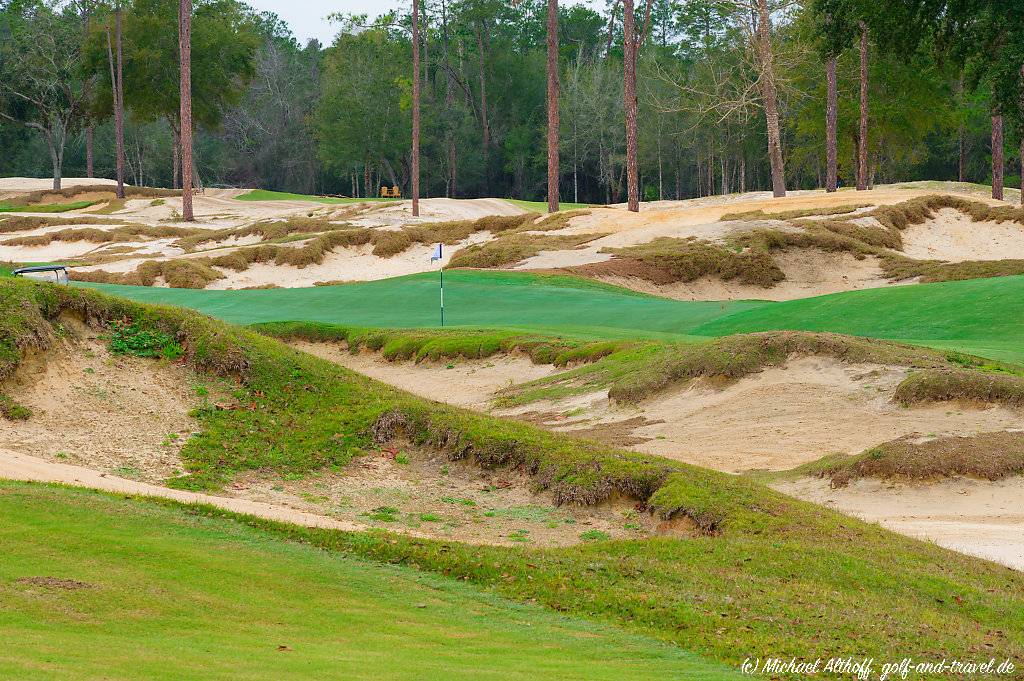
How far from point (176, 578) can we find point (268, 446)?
6.85 meters

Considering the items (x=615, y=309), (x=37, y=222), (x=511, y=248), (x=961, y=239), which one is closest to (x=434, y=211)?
(x=37, y=222)

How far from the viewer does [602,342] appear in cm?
2414

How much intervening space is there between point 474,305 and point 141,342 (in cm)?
1716

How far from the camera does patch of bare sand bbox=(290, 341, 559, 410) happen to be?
920 inches

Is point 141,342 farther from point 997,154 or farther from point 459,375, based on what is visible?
point 997,154

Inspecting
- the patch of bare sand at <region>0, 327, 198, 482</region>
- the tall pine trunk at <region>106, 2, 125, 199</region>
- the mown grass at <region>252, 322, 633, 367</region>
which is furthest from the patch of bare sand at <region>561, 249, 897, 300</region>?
the tall pine trunk at <region>106, 2, 125, 199</region>

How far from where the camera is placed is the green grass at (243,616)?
6023 millimetres

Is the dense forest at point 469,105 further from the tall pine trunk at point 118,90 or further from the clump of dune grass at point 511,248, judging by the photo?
the clump of dune grass at point 511,248

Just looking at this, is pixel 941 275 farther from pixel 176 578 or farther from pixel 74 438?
pixel 176 578

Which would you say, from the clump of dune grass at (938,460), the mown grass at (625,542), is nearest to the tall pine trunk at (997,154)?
the clump of dune grass at (938,460)

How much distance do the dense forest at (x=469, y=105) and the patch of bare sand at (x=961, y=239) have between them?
454 inches

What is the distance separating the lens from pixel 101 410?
14.7 meters

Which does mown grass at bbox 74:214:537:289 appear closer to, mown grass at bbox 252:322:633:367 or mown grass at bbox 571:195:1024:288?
mown grass at bbox 571:195:1024:288

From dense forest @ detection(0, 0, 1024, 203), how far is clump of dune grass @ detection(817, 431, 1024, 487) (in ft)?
130
